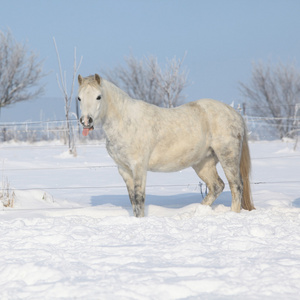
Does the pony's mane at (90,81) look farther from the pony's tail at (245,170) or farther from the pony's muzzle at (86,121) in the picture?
the pony's tail at (245,170)

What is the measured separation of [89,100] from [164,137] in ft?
2.95

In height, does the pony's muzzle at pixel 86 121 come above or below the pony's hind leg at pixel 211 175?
above

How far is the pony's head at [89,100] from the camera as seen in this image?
386 centimetres

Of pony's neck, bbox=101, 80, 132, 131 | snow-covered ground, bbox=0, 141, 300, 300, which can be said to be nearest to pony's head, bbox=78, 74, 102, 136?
pony's neck, bbox=101, 80, 132, 131

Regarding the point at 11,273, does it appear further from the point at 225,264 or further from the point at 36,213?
the point at 36,213

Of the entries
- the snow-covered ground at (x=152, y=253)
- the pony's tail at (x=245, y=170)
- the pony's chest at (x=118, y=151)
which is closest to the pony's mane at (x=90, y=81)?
the pony's chest at (x=118, y=151)

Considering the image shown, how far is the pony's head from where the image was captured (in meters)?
3.86

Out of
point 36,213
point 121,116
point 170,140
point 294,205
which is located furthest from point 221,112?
point 36,213

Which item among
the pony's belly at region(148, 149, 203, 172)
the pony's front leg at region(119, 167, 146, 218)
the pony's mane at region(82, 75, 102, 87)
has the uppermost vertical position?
the pony's mane at region(82, 75, 102, 87)

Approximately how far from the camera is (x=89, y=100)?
3889 mm

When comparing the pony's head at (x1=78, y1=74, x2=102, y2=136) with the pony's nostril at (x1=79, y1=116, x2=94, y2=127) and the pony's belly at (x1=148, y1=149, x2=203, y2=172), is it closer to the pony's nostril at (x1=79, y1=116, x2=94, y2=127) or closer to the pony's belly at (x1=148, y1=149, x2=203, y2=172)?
the pony's nostril at (x1=79, y1=116, x2=94, y2=127)

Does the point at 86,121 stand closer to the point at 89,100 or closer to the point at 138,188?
the point at 89,100

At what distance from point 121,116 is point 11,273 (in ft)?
6.80

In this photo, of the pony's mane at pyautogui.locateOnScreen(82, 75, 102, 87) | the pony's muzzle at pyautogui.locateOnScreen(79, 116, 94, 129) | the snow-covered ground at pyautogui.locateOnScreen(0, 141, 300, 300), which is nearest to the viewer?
the snow-covered ground at pyautogui.locateOnScreen(0, 141, 300, 300)
